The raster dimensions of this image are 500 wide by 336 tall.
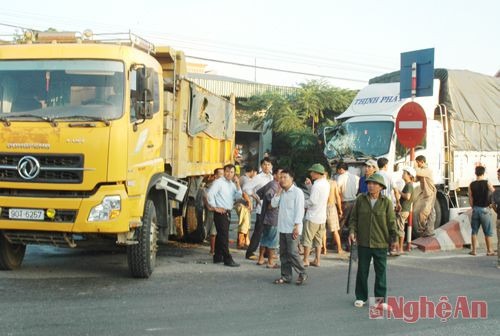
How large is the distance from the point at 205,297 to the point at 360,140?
7.91 meters

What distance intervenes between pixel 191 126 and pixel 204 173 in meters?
1.65

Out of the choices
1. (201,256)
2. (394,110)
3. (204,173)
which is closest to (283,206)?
(201,256)

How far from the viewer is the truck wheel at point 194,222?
11.8m

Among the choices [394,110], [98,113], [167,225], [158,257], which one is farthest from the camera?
[394,110]

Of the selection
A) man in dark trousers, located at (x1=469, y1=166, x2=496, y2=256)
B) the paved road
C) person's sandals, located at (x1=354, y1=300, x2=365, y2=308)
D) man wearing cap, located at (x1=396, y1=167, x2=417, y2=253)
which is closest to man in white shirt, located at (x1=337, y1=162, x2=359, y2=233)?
man wearing cap, located at (x1=396, y1=167, x2=417, y2=253)

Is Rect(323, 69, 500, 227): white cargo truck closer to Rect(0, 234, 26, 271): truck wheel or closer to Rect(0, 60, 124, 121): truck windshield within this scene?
Rect(0, 60, 124, 121): truck windshield

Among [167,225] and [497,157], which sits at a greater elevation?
[497,157]

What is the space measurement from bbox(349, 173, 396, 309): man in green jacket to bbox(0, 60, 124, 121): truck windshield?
325 centimetres

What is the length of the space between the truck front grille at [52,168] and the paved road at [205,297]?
139 centimetres

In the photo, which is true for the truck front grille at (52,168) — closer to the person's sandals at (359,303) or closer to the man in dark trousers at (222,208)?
the man in dark trousers at (222,208)

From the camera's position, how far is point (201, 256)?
10805 millimetres

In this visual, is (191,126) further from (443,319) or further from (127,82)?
(443,319)

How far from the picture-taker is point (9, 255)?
8695 millimetres

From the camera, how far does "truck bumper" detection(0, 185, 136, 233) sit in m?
7.36
